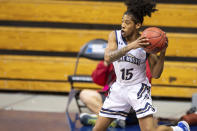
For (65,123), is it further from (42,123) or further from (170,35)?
(170,35)

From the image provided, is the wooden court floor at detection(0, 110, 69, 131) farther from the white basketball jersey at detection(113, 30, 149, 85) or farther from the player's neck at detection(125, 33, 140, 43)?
the player's neck at detection(125, 33, 140, 43)

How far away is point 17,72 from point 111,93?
14.3 ft

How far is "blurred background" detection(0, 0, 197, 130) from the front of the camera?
7488 millimetres

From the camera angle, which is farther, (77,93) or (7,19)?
(7,19)

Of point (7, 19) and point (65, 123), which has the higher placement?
point (7, 19)

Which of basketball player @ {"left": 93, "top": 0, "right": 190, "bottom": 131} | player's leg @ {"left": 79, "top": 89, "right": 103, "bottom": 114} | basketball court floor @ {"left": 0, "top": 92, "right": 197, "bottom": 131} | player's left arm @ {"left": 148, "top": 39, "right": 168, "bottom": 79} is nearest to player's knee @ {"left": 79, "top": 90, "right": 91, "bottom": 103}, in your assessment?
player's leg @ {"left": 79, "top": 89, "right": 103, "bottom": 114}

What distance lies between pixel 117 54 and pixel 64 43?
167 inches

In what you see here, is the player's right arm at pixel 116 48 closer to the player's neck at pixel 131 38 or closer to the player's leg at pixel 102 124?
the player's neck at pixel 131 38

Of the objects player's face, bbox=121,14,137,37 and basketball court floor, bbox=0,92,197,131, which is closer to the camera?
player's face, bbox=121,14,137,37

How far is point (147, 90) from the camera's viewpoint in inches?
156

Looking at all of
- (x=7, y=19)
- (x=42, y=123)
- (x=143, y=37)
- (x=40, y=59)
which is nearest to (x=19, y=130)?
(x=42, y=123)

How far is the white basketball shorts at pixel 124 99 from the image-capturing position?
3.87 m

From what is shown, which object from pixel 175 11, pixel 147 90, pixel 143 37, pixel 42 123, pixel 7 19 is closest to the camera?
pixel 143 37

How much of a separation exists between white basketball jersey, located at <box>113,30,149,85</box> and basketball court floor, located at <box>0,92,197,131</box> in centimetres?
151
